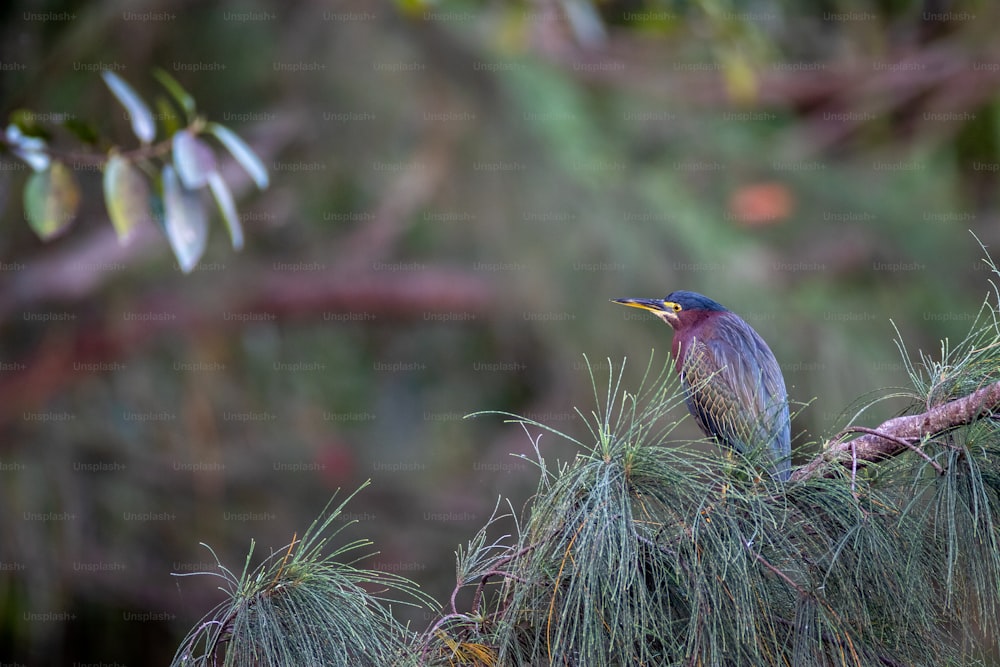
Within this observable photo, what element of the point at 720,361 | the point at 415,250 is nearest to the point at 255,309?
the point at 415,250

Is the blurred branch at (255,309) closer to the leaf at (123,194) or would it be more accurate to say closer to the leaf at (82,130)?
the leaf at (82,130)

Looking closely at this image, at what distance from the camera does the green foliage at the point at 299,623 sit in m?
1.84

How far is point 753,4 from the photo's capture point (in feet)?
24.0

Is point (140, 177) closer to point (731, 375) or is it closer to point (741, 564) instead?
point (731, 375)

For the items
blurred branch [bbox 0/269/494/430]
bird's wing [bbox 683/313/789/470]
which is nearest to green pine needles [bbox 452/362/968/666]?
bird's wing [bbox 683/313/789/470]

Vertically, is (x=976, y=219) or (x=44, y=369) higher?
(x=44, y=369)

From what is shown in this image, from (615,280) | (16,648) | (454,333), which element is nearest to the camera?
(615,280)

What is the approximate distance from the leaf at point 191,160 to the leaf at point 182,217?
42mm

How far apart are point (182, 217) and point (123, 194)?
21 centimetres

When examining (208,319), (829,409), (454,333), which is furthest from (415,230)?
(829,409)

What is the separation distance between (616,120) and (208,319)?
3.74m

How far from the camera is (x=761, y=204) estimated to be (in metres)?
8.02

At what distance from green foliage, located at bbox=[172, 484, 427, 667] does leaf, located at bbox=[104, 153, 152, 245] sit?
152 centimetres

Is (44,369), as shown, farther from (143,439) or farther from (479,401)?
(479,401)
